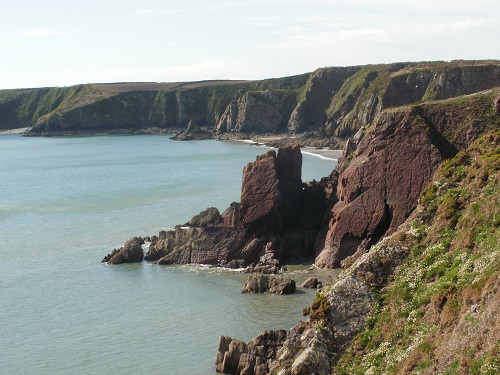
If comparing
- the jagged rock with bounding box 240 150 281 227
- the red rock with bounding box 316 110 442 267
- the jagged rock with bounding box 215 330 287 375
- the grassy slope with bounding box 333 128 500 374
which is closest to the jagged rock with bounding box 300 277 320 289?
the red rock with bounding box 316 110 442 267

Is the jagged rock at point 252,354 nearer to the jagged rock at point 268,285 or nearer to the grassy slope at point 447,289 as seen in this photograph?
the grassy slope at point 447,289

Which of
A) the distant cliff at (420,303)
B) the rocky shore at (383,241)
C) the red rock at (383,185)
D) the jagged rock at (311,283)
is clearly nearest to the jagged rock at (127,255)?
the rocky shore at (383,241)

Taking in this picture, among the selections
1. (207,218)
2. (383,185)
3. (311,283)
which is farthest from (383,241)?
(207,218)

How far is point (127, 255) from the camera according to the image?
218 feet

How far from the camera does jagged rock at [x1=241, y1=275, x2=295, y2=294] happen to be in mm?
53000

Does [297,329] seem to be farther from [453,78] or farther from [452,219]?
[453,78]

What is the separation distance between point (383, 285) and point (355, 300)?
164 centimetres

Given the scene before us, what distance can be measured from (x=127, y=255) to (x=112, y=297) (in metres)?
10.3

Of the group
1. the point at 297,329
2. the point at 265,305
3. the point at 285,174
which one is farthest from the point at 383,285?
the point at 285,174

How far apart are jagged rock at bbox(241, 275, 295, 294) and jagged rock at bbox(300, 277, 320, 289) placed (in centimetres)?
112

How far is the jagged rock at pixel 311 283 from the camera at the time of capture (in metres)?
54.1

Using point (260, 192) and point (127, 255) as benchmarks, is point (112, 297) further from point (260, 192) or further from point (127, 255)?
point (260, 192)

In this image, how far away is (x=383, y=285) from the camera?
35.3 meters

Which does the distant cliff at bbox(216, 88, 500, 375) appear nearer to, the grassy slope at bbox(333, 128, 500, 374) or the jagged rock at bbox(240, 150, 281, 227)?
the grassy slope at bbox(333, 128, 500, 374)
